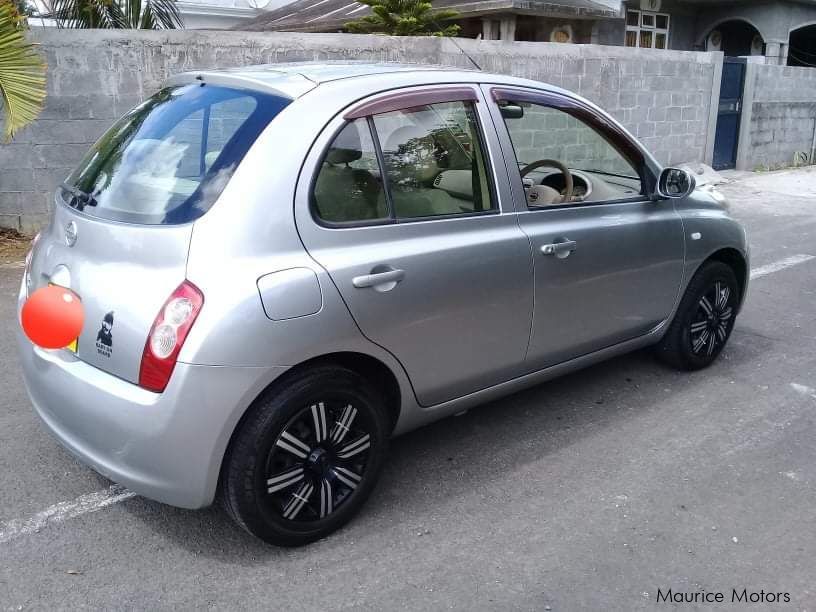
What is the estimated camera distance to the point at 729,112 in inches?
564

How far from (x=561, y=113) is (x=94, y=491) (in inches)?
109

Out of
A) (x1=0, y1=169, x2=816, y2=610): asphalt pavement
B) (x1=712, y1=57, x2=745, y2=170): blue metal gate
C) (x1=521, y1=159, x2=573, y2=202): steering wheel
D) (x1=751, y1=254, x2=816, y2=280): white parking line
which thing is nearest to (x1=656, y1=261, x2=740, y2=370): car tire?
(x1=0, y1=169, x2=816, y2=610): asphalt pavement

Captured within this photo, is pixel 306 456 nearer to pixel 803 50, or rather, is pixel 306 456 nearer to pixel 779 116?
pixel 779 116

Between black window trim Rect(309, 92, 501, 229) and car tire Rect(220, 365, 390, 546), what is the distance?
569mm

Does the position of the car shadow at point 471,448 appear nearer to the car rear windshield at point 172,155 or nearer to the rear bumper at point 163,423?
the rear bumper at point 163,423

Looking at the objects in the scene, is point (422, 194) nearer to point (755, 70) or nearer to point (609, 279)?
point (609, 279)

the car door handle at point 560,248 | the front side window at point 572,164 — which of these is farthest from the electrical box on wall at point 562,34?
the car door handle at point 560,248

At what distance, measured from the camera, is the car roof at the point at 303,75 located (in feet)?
10.3

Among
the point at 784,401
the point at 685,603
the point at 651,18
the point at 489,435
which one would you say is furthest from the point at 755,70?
the point at 685,603

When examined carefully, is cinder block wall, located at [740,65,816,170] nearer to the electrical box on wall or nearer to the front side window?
the electrical box on wall

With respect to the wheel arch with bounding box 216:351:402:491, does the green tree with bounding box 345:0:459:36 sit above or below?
above

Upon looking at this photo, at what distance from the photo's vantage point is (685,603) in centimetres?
284

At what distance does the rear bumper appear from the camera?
2654 mm

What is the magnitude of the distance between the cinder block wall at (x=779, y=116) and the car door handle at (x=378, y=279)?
13.3 m
